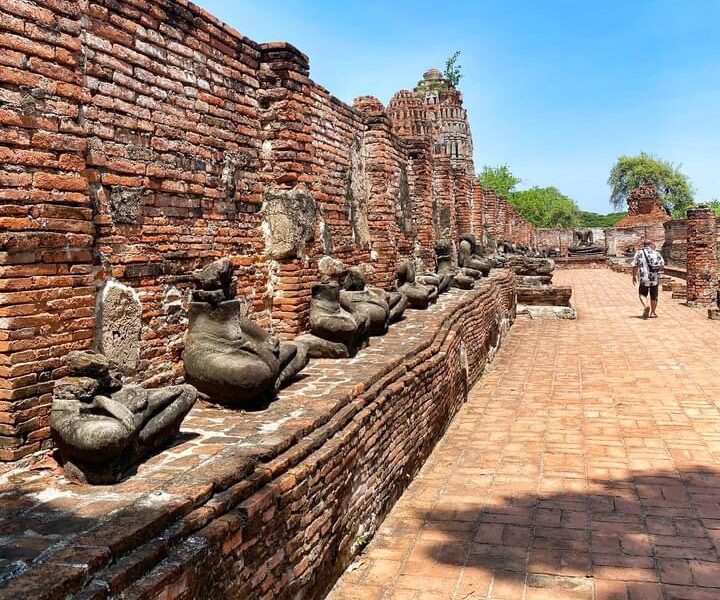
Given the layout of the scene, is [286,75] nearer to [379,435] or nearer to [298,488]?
[379,435]

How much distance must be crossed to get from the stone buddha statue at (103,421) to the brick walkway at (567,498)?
4.61 ft

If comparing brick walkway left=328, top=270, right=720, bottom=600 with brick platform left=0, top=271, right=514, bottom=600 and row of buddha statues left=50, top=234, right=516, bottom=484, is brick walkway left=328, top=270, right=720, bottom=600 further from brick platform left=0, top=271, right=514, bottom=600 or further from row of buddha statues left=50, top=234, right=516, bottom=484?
row of buddha statues left=50, top=234, right=516, bottom=484

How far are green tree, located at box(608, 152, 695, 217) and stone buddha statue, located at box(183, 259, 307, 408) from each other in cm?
5887

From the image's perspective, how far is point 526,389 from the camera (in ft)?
27.2

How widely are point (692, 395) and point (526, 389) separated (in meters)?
1.89

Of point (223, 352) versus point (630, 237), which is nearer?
point (223, 352)

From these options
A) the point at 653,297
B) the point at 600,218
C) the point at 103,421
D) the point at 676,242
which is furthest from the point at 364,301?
the point at 600,218

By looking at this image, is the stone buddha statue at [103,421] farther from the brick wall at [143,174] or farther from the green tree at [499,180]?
the green tree at [499,180]

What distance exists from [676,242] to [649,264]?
66.6 ft

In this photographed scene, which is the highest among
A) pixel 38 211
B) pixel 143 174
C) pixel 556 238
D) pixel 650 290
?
pixel 143 174

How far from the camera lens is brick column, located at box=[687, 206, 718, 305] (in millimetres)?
15609

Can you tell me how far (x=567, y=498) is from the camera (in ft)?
15.6

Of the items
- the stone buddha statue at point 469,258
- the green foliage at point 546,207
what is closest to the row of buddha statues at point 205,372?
the stone buddha statue at point 469,258

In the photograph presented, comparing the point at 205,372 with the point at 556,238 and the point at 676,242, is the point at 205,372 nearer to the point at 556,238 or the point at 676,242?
the point at 676,242
